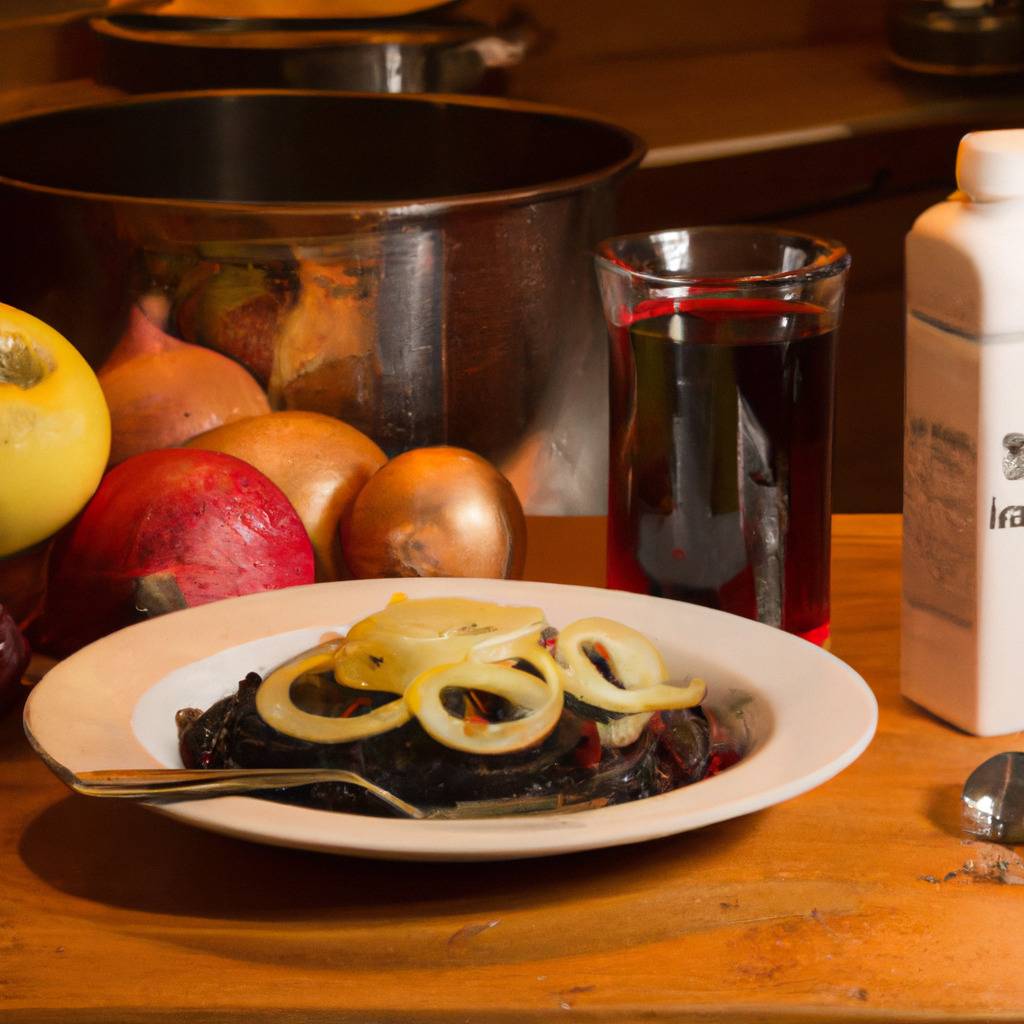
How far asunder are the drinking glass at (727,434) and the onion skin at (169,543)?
0.40ft

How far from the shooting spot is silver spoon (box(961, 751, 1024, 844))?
421mm

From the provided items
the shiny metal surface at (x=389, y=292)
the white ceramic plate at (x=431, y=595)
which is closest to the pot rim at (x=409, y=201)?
the shiny metal surface at (x=389, y=292)

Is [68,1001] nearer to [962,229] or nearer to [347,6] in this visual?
[962,229]

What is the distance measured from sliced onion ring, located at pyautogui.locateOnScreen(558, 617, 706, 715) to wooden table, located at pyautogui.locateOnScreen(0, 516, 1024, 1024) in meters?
0.04

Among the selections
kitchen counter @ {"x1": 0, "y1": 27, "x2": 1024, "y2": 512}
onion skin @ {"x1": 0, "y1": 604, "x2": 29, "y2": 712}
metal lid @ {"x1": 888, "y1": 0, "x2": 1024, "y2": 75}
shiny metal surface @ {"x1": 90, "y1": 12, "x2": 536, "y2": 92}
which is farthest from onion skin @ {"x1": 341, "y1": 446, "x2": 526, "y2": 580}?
metal lid @ {"x1": 888, "y1": 0, "x2": 1024, "y2": 75}

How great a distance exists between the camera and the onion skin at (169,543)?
53 centimetres

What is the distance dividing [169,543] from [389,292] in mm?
139

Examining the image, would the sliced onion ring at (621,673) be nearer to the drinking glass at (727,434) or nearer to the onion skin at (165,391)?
the drinking glass at (727,434)

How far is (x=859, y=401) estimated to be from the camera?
1.40m

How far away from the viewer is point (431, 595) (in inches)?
20.0

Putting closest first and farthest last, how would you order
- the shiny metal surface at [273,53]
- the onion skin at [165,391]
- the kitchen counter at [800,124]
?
the onion skin at [165,391] < the shiny metal surface at [273,53] < the kitchen counter at [800,124]

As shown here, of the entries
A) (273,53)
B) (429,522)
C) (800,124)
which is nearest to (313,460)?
(429,522)

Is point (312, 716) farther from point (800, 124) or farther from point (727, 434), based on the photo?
point (800, 124)

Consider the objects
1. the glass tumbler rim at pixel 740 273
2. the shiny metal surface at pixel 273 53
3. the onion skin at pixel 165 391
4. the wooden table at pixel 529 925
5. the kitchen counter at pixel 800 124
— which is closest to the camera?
the wooden table at pixel 529 925
